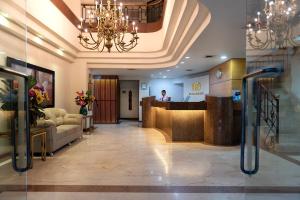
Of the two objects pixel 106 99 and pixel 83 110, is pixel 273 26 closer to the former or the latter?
pixel 83 110

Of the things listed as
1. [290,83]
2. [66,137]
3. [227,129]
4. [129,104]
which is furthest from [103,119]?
[290,83]

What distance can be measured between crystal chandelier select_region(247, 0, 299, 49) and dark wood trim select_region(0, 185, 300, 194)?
76.7 inches

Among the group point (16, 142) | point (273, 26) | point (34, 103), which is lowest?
point (16, 142)

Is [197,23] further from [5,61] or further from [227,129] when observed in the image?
[5,61]

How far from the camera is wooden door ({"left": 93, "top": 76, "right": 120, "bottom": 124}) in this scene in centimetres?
1370

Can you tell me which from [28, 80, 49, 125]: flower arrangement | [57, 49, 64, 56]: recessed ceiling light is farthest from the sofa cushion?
[57, 49, 64, 56]: recessed ceiling light

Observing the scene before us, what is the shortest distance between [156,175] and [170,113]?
390cm

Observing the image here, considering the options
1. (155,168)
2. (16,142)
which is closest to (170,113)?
(155,168)

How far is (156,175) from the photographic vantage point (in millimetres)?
4223

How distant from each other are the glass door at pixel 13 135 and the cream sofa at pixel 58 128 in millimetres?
2159

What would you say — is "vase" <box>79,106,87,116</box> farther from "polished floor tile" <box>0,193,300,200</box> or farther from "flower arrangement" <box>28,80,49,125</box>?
"polished floor tile" <box>0,193,300,200</box>

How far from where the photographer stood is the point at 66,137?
22.0ft

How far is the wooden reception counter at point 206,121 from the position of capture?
6977 mm

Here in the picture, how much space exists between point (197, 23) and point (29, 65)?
4.28m
